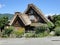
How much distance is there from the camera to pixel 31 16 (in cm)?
5678

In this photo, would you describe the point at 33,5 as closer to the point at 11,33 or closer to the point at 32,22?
the point at 32,22

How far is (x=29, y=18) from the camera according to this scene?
5606cm

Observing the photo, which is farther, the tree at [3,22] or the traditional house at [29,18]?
the tree at [3,22]

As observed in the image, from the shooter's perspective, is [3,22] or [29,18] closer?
[29,18]

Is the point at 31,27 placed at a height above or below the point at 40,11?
below

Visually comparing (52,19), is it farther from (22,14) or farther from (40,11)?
(22,14)

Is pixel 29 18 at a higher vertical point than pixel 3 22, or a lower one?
higher

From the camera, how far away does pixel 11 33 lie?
1496 inches

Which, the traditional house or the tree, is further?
the tree

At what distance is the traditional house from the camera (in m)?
53.3

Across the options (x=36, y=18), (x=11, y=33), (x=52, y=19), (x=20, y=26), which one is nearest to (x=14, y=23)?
(x=20, y=26)

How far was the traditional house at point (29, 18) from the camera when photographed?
5334 cm

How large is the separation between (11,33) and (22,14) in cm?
1700

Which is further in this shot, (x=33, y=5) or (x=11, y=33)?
(x=33, y=5)
